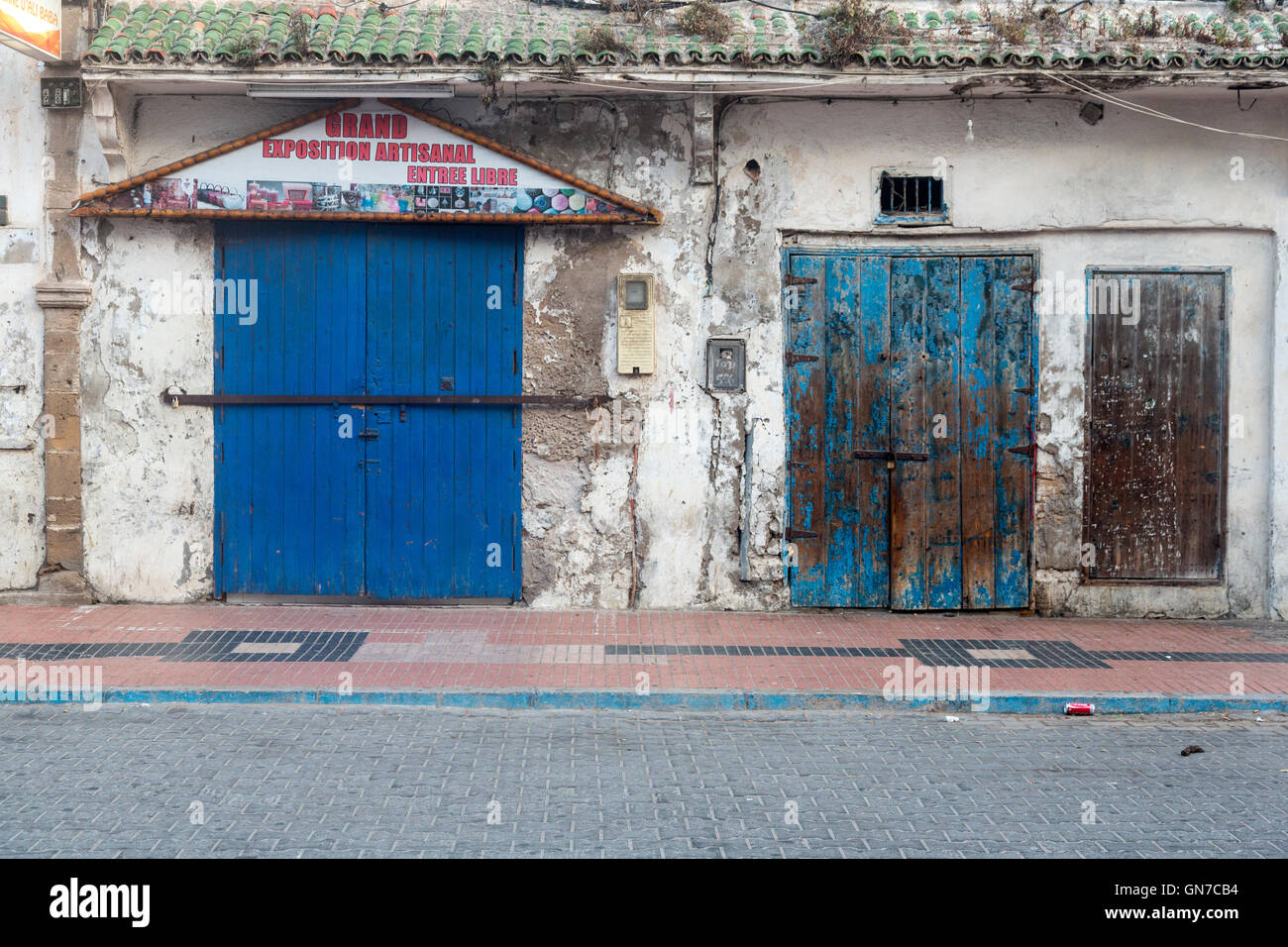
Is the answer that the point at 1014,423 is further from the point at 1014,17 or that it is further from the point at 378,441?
the point at 378,441

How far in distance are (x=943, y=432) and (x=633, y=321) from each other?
2.78 metres

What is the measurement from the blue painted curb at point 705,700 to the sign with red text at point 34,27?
16.5ft

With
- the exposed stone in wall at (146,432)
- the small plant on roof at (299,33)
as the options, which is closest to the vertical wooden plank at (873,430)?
the small plant on roof at (299,33)

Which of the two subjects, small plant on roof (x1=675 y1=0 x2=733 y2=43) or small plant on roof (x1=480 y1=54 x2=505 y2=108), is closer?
small plant on roof (x1=480 y1=54 x2=505 y2=108)

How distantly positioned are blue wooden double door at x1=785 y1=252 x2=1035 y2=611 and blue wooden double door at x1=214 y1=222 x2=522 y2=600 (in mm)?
2479

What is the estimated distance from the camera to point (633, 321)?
9844 millimetres

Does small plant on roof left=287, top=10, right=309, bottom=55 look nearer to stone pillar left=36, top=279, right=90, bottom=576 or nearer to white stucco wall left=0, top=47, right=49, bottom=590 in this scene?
white stucco wall left=0, top=47, right=49, bottom=590

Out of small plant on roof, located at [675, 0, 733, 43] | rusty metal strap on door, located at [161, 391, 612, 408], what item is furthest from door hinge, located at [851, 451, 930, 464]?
small plant on roof, located at [675, 0, 733, 43]

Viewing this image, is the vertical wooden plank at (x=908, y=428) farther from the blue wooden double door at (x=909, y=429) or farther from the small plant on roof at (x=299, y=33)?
the small plant on roof at (x=299, y=33)

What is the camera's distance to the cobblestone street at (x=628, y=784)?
4.95 m

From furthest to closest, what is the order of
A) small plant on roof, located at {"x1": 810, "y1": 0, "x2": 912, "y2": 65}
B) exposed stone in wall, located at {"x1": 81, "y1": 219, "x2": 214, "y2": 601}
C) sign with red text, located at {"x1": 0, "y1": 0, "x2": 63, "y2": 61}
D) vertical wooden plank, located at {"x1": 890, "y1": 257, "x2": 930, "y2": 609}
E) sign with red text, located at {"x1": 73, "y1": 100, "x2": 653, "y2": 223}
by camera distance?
vertical wooden plank, located at {"x1": 890, "y1": 257, "x2": 930, "y2": 609} → exposed stone in wall, located at {"x1": 81, "y1": 219, "x2": 214, "y2": 601} → sign with red text, located at {"x1": 73, "y1": 100, "x2": 653, "y2": 223} → small plant on roof, located at {"x1": 810, "y1": 0, "x2": 912, "y2": 65} → sign with red text, located at {"x1": 0, "y1": 0, "x2": 63, "y2": 61}

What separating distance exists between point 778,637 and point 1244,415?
4586 millimetres

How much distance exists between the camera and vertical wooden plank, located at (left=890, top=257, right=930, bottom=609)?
9906mm

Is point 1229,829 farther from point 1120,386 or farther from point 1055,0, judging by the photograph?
point 1055,0
